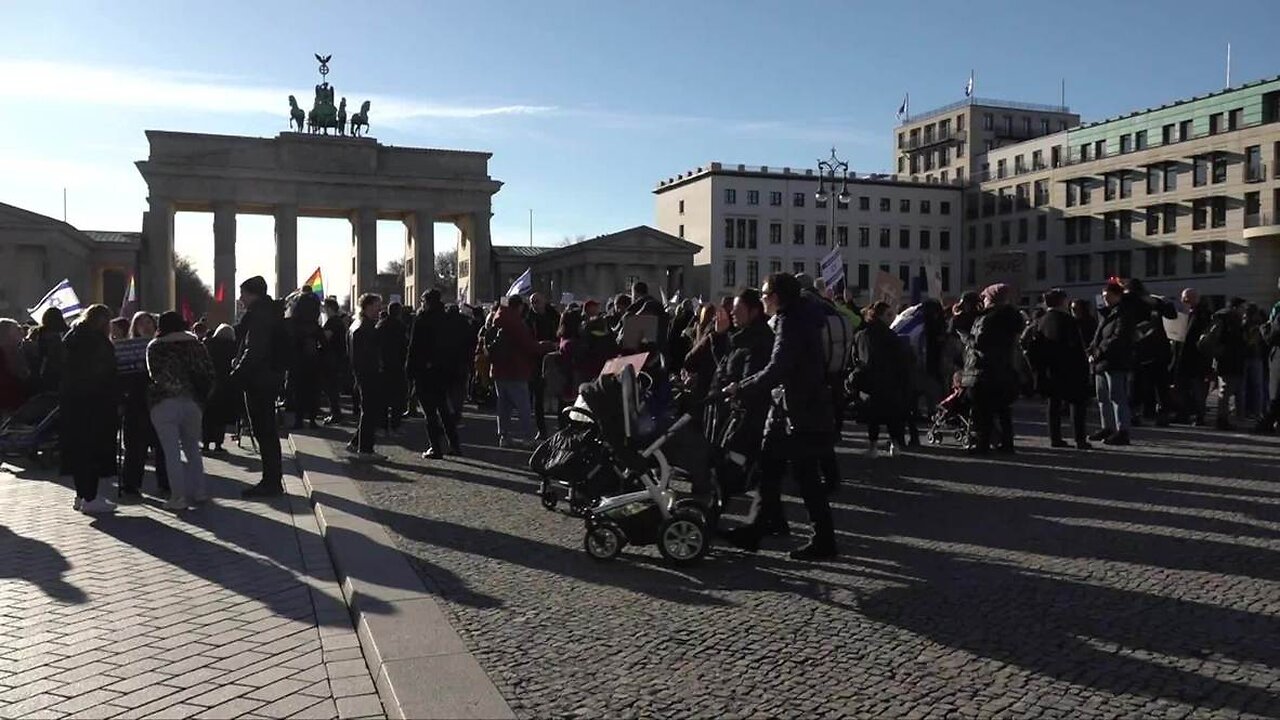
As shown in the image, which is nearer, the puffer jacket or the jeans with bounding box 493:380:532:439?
the puffer jacket

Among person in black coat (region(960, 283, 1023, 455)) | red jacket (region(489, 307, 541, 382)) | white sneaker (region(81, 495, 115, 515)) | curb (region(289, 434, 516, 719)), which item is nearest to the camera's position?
curb (region(289, 434, 516, 719))

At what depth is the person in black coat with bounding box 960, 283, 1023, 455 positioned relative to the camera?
12453 millimetres

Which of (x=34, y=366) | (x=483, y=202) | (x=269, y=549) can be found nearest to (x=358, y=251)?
(x=483, y=202)

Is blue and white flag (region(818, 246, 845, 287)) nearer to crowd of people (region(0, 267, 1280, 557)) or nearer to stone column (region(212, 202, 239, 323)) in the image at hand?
crowd of people (region(0, 267, 1280, 557))

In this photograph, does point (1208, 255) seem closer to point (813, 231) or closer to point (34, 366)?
point (813, 231)

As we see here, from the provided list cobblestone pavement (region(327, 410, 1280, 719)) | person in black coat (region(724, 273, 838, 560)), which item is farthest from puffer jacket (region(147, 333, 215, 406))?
person in black coat (region(724, 273, 838, 560))

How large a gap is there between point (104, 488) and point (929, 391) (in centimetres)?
967

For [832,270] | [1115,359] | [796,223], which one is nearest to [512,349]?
[832,270]

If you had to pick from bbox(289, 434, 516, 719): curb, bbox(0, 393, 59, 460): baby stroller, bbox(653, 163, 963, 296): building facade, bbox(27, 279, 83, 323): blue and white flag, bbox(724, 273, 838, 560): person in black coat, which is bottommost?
bbox(289, 434, 516, 719): curb

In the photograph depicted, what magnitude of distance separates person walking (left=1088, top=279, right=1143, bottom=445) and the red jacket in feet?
23.2

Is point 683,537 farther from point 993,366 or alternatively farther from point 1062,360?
point 1062,360

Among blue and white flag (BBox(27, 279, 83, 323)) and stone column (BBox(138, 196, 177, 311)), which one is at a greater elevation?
stone column (BBox(138, 196, 177, 311))

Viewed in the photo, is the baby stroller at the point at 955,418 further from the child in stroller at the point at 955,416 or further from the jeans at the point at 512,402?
the jeans at the point at 512,402

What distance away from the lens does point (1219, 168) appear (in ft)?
250
